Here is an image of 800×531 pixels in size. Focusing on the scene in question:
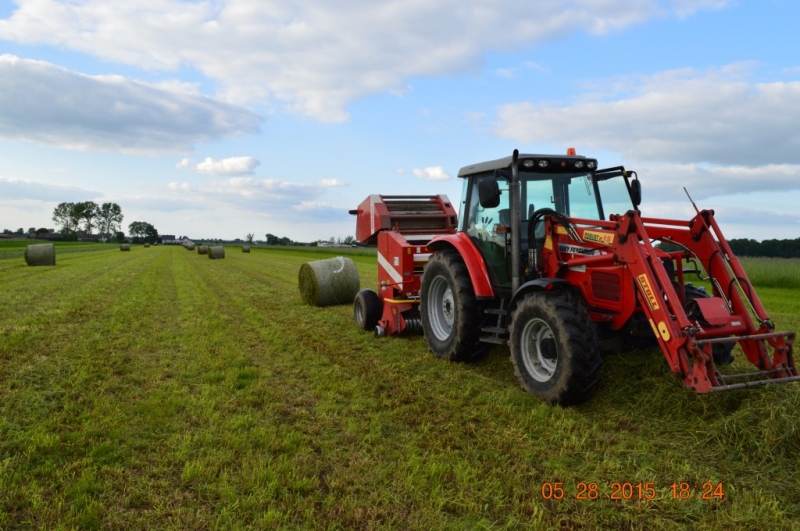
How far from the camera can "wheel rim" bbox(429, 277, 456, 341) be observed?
22.1ft

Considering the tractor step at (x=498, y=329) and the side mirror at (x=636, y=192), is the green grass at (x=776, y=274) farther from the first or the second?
the tractor step at (x=498, y=329)

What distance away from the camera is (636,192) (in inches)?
226

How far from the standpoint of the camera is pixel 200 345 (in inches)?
283

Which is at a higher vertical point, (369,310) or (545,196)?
(545,196)

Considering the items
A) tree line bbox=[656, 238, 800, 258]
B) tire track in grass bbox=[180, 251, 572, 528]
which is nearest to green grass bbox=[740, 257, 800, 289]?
tree line bbox=[656, 238, 800, 258]

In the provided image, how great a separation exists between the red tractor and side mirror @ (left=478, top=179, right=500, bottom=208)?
0.4 inches

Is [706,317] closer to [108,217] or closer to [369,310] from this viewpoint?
[369,310]

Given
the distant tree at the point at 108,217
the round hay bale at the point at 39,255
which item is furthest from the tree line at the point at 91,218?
the round hay bale at the point at 39,255

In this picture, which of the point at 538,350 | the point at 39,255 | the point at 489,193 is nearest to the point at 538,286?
the point at 538,350

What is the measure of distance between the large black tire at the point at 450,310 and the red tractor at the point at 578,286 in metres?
0.01

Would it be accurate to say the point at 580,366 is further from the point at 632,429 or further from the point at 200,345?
the point at 200,345

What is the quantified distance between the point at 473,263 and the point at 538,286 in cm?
117

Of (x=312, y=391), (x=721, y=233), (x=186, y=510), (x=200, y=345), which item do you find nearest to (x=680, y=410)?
(x=721, y=233)
